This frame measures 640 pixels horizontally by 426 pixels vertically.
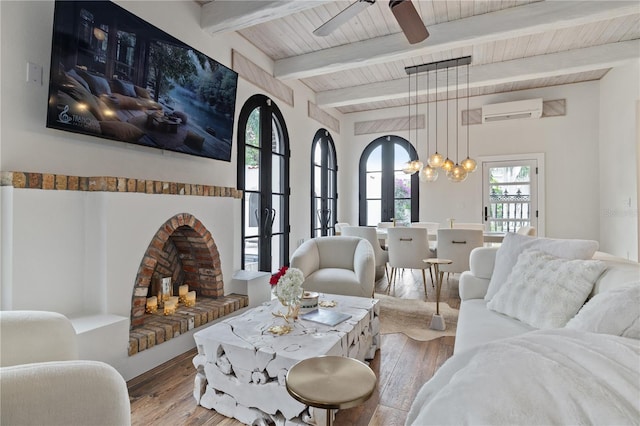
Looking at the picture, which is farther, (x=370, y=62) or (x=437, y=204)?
(x=437, y=204)

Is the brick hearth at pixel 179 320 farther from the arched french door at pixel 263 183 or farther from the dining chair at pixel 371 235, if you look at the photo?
the dining chair at pixel 371 235

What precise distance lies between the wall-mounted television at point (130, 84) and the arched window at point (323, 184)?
107 inches

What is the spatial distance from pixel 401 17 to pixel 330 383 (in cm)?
239

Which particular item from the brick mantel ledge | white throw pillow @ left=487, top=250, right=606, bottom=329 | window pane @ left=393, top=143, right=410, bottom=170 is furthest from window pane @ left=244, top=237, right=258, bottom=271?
window pane @ left=393, top=143, right=410, bottom=170

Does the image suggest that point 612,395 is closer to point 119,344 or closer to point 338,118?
point 119,344

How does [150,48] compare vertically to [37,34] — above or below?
above

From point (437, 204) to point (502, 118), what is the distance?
190cm

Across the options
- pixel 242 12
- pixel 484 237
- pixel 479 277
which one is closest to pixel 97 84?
pixel 242 12

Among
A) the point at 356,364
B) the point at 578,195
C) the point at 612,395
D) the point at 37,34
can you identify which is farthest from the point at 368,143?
the point at 612,395

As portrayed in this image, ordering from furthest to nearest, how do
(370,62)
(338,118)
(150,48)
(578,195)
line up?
(338,118), (578,195), (370,62), (150,48)

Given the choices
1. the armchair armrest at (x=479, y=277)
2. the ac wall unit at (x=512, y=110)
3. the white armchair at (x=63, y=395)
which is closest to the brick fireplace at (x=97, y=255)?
the white armchair at (x=63, y=395)

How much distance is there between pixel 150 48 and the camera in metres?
2.47

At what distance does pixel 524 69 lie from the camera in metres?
4.48

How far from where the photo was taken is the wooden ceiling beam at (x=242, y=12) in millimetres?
2830
